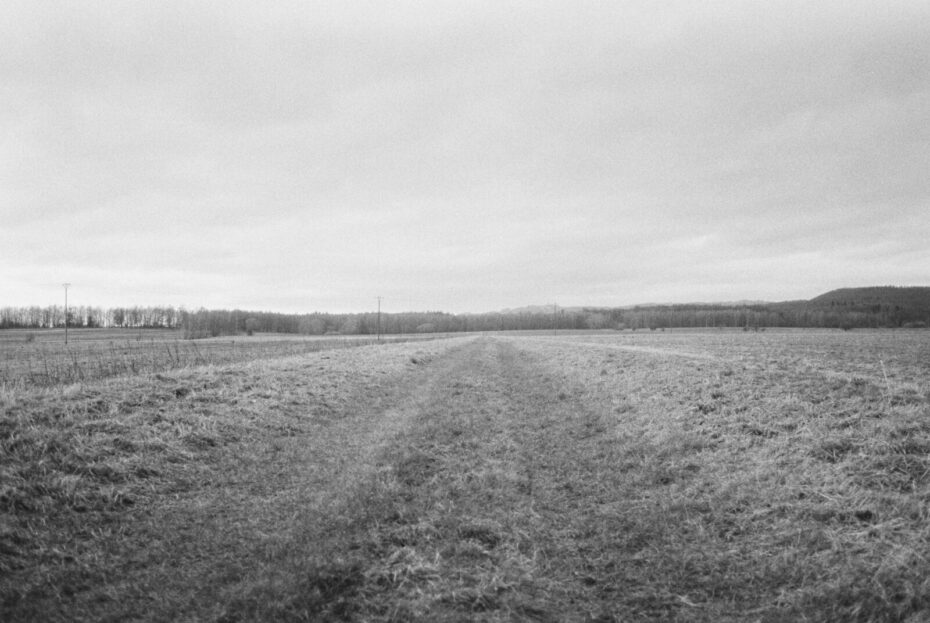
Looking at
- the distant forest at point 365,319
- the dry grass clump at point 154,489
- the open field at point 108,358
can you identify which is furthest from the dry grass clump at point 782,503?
the distant forest at point 365,319

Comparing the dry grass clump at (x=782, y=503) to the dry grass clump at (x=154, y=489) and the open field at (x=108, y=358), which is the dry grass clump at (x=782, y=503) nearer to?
the dry grass clump at (x=154, y=489)

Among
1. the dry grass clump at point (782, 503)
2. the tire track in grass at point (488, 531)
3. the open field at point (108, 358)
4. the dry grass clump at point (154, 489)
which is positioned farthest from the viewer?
the open field at point (108, 358)

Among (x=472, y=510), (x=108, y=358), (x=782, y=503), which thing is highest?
(x=108, y=358)

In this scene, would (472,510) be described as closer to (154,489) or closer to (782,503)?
(782,503)

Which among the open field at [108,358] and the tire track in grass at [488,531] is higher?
the open field at [108,358]

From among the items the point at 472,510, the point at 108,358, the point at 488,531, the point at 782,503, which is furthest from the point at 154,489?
the point at 108,358

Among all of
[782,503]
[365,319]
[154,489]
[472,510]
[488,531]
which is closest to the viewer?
[488,531]

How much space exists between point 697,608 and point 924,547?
9.34ft

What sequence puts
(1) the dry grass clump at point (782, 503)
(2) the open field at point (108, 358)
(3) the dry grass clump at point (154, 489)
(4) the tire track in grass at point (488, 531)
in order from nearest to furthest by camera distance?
(4) the tire track in grass at point (488, 531) → (1) the dry grass clump at point (782, 503) → (3) the dry grass clump at point (154, 489) → (2) the open field at point (108, 358)

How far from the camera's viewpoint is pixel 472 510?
22.0 ft

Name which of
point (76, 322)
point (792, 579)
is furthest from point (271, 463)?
point (76, 322)

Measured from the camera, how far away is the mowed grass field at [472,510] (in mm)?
4539

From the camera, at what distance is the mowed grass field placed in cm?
454

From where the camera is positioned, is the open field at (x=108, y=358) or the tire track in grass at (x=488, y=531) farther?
the open field at (x=108, y=358)
